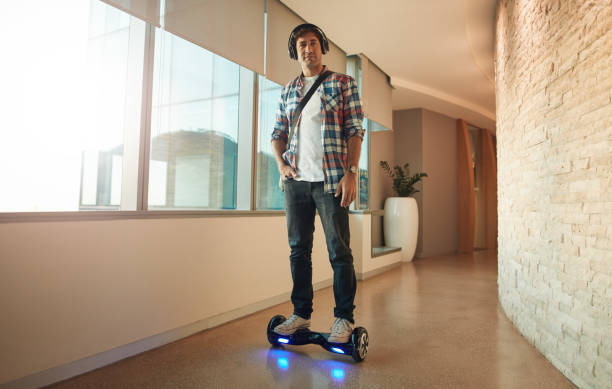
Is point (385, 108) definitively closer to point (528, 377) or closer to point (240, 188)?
point (240, 188)

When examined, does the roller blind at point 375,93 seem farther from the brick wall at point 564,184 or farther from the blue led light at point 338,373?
the blue led light at point 338,373

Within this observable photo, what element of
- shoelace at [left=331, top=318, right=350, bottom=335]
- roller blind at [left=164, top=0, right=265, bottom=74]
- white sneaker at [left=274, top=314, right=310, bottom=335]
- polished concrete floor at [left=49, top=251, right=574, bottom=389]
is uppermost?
roller blind at [left=164, top=0, right=265, bottom=74]

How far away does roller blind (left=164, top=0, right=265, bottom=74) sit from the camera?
2.29m

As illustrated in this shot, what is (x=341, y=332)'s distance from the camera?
6.07 feet

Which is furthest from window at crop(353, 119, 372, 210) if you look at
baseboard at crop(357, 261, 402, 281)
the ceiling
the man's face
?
the man's face

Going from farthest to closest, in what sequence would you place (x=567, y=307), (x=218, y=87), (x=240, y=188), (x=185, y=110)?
1. (x=240, y=188)
2. (x=218, y=87)
3. (x=185, y=110)
4. (x=567, y=307)

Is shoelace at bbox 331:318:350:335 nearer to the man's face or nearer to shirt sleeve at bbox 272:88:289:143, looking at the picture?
shirt sleeve at bbox 272:88:289:143

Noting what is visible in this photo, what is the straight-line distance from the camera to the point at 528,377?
1.73m

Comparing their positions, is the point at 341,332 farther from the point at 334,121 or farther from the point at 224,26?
the point at 224,26

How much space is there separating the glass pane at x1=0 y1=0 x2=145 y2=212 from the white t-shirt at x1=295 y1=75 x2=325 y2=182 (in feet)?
2.93

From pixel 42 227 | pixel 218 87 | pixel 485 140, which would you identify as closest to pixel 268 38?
pixel 218 87

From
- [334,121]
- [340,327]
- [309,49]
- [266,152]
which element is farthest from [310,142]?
[266,152]

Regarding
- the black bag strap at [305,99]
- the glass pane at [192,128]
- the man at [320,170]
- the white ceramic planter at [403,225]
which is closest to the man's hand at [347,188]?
the man at [320,170]

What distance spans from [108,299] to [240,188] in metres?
1.35
